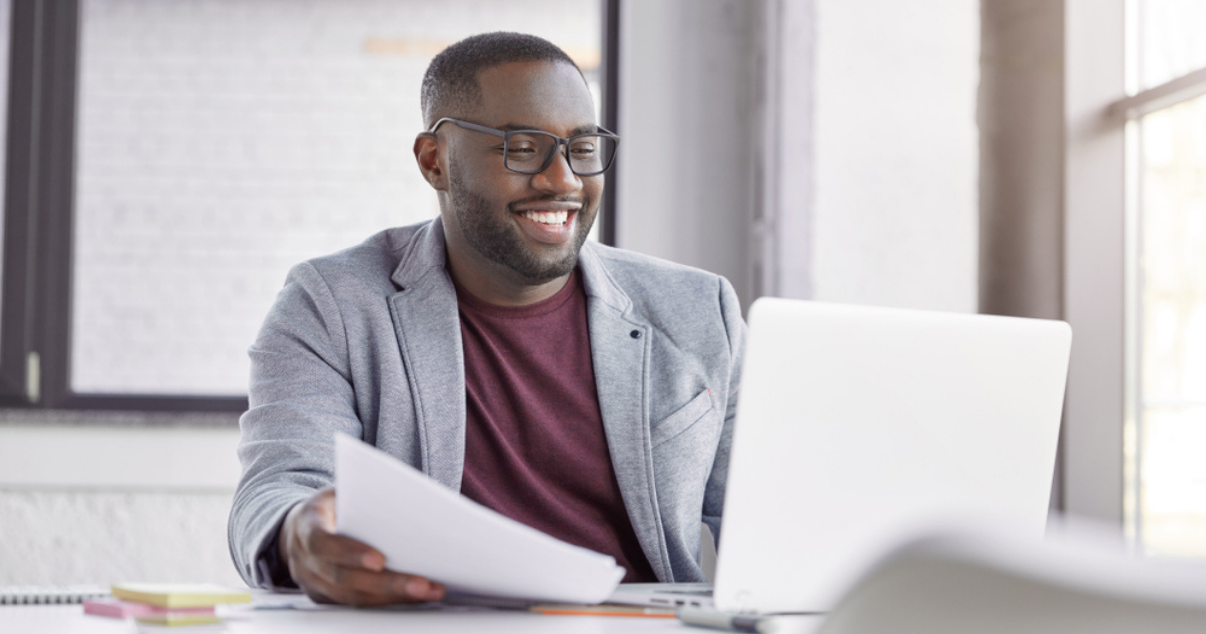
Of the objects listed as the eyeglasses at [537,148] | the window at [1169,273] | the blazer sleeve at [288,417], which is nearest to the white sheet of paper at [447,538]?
the blazer sleeve at [288,417]

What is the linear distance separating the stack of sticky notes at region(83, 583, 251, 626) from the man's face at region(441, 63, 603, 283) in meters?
0.75

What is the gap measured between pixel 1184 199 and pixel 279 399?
185 cm

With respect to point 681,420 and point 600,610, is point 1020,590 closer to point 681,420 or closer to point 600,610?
point 600,610

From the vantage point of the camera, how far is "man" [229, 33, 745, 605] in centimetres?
144

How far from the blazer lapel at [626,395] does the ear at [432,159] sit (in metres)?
0.25

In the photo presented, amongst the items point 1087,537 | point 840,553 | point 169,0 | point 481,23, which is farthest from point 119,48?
point 1087,537

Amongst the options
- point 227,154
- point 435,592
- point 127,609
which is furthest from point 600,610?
point 227,154

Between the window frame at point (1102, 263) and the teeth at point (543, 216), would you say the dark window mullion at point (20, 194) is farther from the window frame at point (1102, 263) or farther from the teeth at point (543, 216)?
the window frame at point (1102, 263)

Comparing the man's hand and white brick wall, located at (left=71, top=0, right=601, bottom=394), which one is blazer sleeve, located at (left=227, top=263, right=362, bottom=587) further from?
white brick wall, located at (left=71, top=0, right=601, bottom=394)

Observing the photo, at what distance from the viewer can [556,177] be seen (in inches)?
62.2

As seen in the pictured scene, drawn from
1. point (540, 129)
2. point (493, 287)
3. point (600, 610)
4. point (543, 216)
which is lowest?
point (600, 610)

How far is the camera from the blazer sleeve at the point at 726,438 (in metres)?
1.59

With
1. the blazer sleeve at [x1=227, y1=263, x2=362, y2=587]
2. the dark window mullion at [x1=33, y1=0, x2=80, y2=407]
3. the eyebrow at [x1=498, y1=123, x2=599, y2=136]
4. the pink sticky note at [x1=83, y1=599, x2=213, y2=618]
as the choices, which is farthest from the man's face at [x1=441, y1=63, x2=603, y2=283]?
the dark window mullion at [x1=33, y1=0, x2=80, y2=407]

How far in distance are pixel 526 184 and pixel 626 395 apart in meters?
0.33
